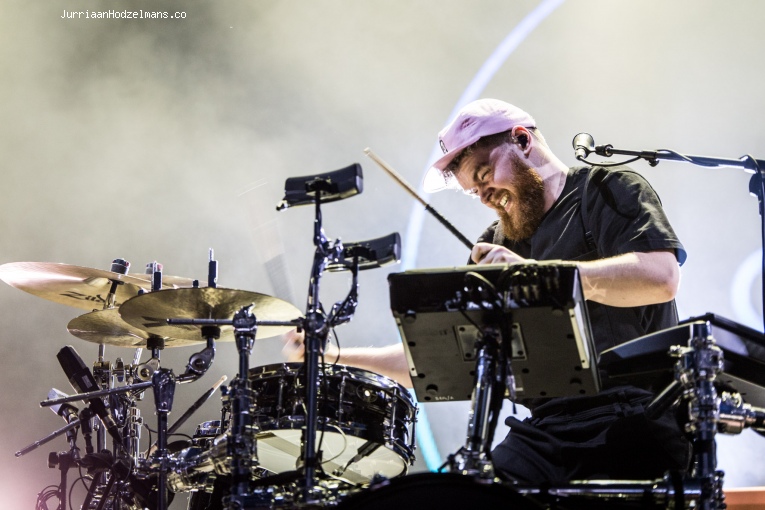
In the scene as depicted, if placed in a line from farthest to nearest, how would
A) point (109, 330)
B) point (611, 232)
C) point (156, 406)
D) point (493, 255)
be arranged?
point (109, 330), point (156, 406), point (611, 232), point (493, 255)

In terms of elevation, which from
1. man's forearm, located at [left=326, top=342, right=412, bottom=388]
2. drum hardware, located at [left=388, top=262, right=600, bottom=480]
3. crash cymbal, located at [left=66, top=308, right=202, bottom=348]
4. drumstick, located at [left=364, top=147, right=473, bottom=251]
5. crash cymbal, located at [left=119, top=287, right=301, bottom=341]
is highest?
drumstick, located at [left=364, top=147, right=473, bottom=251]

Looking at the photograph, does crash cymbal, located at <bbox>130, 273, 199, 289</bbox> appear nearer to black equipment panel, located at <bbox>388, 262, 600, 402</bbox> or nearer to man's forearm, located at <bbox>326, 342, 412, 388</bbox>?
man's forearm, located at <bbox>326, 342, 412, 388</bbox>

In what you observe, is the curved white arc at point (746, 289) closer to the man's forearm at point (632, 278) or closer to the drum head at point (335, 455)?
the drum head at point (335, 455)

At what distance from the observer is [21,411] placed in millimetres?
4875

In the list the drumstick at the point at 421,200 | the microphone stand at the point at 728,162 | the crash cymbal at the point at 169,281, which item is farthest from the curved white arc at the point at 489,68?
the microphone stand at the point at 728,162

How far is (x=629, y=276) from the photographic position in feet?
7.09

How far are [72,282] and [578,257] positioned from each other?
7.33 feet

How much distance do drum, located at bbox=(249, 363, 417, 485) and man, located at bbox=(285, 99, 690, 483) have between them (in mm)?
72

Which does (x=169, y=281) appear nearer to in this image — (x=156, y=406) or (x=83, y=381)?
(x=83, y=381)

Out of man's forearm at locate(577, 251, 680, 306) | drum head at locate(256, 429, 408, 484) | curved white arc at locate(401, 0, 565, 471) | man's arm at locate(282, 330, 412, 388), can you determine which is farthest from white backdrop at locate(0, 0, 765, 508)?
man's forearm at locate(577, 251, 680, 306)

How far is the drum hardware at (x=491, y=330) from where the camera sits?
1675mm

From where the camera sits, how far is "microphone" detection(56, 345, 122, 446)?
354 centimetres

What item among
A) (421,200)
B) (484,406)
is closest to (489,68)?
(421,200)

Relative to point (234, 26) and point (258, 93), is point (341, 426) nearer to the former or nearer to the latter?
point (258, 93)
